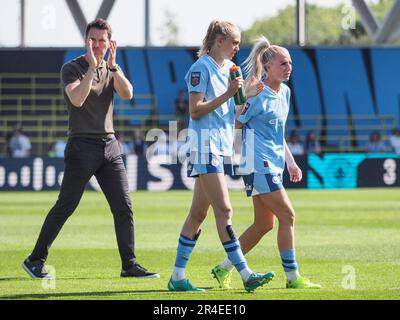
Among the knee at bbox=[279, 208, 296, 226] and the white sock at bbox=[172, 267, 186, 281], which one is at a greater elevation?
the knee at bbox=[279, 208, 296, 226]

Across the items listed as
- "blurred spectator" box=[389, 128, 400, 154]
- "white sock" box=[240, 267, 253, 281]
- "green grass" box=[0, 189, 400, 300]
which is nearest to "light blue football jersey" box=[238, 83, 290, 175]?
"white sock" box=[240, 267, 253, 281]

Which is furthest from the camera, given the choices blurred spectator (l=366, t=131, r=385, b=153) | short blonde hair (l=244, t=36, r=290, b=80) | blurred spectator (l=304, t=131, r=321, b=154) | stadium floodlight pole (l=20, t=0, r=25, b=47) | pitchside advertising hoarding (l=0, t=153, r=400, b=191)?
stadium floodlight pole (l=20, t=0, r=25, b=47)

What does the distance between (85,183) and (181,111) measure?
30.6 m

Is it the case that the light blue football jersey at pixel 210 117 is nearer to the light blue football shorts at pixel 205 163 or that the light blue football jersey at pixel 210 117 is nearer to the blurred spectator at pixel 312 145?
the light blue football shorts at pixel 205 163

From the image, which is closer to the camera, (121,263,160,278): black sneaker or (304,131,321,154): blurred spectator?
(121,263,160,278): black sneaker

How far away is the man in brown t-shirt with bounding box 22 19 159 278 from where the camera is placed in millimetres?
11711

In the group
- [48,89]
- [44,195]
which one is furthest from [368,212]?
[48,89]

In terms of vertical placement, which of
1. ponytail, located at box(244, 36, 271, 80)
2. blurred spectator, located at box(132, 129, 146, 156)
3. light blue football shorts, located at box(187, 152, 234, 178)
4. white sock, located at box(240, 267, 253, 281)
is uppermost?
ponytail, located at box(244, 36, 271, 80)

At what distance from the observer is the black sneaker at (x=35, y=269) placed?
1179 cm

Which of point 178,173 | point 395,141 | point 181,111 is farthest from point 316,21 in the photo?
point 178,173

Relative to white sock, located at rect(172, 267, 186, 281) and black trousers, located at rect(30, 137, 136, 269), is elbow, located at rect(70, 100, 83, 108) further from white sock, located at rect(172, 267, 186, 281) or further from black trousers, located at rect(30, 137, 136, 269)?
white sock, located at rect(172, 267, 186, 281)

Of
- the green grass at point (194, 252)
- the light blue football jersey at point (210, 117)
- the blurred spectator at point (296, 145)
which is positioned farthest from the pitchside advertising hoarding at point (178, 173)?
the light blue football jersey at point (210, 117)

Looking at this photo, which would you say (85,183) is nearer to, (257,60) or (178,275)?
(178,275)

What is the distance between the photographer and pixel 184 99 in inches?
1722
